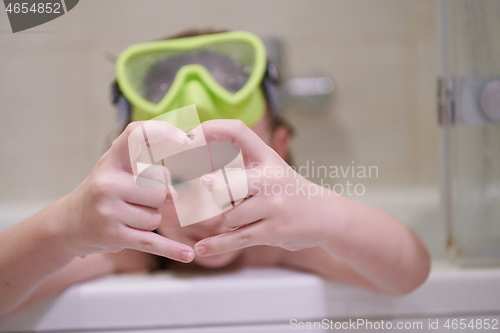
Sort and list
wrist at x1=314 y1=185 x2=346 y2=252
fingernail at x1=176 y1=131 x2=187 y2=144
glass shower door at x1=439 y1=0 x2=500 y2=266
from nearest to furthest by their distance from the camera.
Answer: fingernail at x1=176 y1=131 x2=187 y2=144 → wrist at x1=314 y1=185 x2=346 y2=252 → glass shower door at x1=439 y1=0 x2=500 y2=266

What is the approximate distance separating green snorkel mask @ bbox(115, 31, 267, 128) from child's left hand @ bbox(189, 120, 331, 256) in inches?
3.9

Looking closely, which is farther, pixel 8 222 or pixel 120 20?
pixel 120 20

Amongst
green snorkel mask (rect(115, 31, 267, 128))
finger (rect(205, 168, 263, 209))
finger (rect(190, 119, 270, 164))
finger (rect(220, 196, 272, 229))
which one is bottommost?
finger (rect(220, 196, 272, 229))

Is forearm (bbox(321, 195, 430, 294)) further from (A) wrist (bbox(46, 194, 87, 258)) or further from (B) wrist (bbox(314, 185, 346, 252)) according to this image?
Result: (A) wrist (bbox(46, 194, 87, 258))

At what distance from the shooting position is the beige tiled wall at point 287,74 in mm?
632

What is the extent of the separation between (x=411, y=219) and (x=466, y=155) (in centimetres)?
44

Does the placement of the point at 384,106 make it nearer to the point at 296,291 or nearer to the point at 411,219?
the point at 411,219

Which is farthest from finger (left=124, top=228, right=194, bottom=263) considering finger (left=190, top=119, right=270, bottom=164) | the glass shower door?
the glass shower door

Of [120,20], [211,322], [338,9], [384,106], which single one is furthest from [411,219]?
[120,20]

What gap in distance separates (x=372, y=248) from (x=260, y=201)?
0.71 feet

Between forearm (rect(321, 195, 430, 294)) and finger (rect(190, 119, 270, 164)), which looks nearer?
finger (rect(190, 119, 270, 164))

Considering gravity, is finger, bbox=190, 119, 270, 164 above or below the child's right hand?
above

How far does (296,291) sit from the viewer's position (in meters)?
0.46

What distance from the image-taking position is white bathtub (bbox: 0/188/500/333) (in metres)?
0.45
